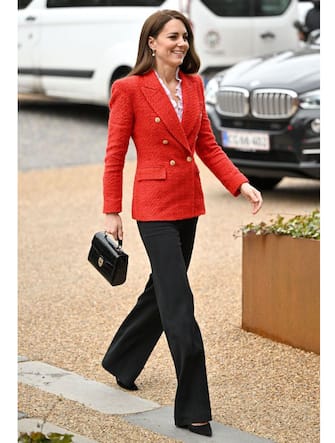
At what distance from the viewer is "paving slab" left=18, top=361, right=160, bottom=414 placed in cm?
498

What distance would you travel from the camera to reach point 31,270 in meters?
7.96

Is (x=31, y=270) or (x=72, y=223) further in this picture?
(x=72, y=223)

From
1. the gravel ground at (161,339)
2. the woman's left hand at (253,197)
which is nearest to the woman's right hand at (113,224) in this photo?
the woman's left hand at (253,197)

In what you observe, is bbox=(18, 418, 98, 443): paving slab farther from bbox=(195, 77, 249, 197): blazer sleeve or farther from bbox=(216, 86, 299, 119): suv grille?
bbox=(216, 86, 299, 119): suv grille

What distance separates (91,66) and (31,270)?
7450 mm

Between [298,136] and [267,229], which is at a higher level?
[267,229]

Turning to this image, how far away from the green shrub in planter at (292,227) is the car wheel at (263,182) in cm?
491

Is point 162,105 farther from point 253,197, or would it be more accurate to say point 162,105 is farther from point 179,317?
point 179,317

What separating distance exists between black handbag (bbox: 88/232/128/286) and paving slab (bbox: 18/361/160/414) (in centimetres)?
53

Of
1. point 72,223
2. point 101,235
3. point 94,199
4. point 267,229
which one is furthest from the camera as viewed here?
point 94,199

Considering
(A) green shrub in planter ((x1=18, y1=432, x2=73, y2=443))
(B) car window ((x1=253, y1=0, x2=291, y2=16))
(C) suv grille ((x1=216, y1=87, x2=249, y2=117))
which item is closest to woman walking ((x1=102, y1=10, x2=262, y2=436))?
(A) green shrub in planter ((x1=18, y1=432, x2=73, y2=443))

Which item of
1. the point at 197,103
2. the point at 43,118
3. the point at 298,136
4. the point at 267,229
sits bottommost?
the point at 43,118

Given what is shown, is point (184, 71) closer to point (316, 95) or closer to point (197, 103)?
point (197, 103)

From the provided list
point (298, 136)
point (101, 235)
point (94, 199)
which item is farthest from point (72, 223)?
point (101, 235)
